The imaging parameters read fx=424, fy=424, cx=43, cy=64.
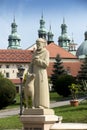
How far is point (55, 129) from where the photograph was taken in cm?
1185

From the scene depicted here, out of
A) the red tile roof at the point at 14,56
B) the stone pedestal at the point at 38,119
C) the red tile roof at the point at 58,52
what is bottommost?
the stone pedestal at the point at 38,119

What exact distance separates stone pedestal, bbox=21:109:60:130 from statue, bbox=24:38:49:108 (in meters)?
0.21

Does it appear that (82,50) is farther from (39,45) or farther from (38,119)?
(38,119)

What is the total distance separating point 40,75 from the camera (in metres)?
12.7

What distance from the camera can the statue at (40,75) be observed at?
1245 cm

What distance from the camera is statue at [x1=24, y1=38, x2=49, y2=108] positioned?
12.5 meters

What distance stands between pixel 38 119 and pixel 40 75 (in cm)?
142

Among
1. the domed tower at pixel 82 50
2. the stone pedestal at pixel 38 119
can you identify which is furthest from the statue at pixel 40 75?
the domed tower at pixel 82 50

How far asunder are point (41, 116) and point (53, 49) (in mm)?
108760

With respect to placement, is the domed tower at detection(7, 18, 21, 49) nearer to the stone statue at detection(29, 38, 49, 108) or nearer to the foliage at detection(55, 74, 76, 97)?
the foliage at detection(55, 74, 76, 97)

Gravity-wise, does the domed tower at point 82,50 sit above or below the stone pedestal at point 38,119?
above

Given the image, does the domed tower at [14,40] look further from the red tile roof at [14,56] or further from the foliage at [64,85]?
the foliage at [64,85]

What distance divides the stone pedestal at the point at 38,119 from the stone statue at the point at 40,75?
211mm

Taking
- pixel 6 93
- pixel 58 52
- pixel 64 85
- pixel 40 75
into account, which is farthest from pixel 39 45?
pixel 58 52
